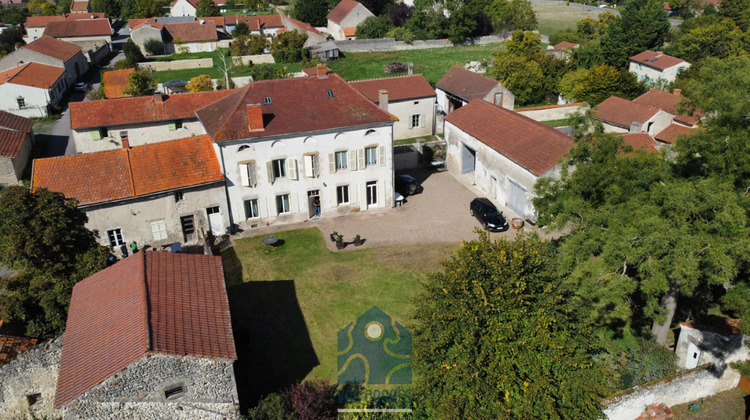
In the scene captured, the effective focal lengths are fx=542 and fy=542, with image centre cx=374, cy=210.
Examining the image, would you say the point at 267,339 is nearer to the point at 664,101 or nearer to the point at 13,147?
the point at 13,147

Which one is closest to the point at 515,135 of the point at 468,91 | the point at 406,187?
the point at 406,187

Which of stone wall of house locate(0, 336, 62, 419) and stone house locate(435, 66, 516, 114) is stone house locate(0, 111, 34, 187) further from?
stone house locate(435, 66, 516, 114)

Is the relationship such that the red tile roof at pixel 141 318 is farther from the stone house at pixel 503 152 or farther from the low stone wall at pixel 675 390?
the stone house at pixel 503 152

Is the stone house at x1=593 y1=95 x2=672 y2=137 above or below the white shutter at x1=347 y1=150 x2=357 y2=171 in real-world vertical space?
below

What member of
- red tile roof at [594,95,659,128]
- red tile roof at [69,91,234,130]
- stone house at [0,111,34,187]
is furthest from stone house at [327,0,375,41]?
→ stone house at [0,111,34,187]

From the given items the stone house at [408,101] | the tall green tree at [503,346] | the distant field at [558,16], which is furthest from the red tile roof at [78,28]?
the tall green tree at [503,346]
